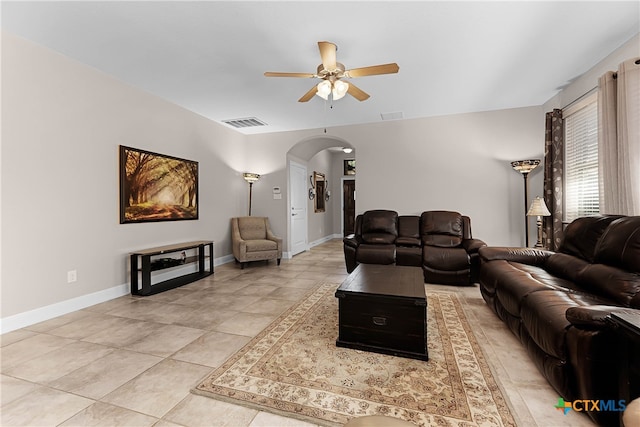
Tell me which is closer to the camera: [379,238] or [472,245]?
[472,245]

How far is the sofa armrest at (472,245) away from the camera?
379cm

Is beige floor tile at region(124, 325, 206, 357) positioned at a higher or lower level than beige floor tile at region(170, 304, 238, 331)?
lower

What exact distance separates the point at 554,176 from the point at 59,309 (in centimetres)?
641

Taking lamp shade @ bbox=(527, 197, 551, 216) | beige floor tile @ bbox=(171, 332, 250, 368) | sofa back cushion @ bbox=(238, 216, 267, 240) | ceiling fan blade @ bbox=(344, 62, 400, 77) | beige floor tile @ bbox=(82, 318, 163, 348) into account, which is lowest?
beige floor tile @ bbox=(171, 332, 250, 368)

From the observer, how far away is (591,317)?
131cm

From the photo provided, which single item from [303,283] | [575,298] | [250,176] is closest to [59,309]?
[303,283]

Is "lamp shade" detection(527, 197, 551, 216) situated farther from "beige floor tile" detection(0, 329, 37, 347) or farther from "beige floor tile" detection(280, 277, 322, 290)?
"beige floor tile" detection(0, 329, 37, 347)

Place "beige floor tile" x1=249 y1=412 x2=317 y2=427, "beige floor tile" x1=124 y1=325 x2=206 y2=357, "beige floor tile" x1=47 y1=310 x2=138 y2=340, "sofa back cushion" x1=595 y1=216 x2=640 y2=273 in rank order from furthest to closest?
"beige floor tile" x1=47 y1=310 x2=138 y2=340, "beige floor tile" x1=124 y1=325 x2=206 y2=357, "sofa back cushion" x1=595 y1=216 x2=640 y2=273, "beige floor tile" x1=249 y1=412 x2=317 y2=427

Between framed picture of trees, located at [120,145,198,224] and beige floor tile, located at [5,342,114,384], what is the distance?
5.80 ft

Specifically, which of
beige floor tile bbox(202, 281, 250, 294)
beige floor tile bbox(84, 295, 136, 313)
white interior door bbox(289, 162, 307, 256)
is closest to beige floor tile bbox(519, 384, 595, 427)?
beige floor tile bbox(202, 281, 250, 294)

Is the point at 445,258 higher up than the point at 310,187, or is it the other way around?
the point at 310,187

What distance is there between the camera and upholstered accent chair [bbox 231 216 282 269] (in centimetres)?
495

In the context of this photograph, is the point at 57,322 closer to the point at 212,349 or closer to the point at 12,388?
the point at 12,388

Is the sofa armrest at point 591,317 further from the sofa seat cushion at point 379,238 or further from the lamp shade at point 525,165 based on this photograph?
the lamp shade at point 525,165
